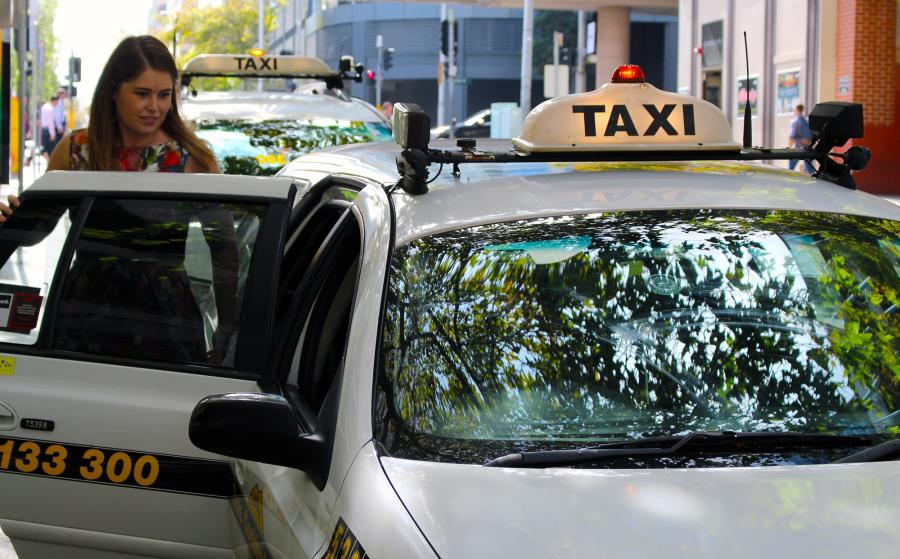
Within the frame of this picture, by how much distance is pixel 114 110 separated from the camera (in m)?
4.95

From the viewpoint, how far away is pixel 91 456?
11.5 ft

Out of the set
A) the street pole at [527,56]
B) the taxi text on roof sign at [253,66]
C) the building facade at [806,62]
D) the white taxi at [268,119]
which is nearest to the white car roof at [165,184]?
the white taxi at [268,119]

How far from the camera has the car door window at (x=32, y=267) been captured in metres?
3.74

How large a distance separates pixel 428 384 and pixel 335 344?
54 centimetres

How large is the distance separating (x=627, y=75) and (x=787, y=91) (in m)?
26.9

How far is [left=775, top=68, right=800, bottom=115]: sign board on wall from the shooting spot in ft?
95.7

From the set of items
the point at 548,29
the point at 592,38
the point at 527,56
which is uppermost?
the point at 548,29

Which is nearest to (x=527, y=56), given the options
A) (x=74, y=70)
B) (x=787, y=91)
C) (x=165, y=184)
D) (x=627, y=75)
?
(x=787, y=91)

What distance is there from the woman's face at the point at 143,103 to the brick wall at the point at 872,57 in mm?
23703

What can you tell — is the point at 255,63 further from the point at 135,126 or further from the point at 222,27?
the point at 222,27

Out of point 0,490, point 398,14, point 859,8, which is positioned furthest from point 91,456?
point 398,14

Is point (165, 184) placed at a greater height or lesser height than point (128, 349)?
greater

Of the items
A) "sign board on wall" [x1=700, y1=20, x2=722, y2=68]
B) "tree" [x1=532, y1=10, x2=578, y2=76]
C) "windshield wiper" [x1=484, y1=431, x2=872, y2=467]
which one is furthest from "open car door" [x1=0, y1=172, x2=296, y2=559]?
"tree" [x1=532, y1=10, x2=578, y2=76]

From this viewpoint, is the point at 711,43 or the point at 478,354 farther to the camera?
the point at 711,43
